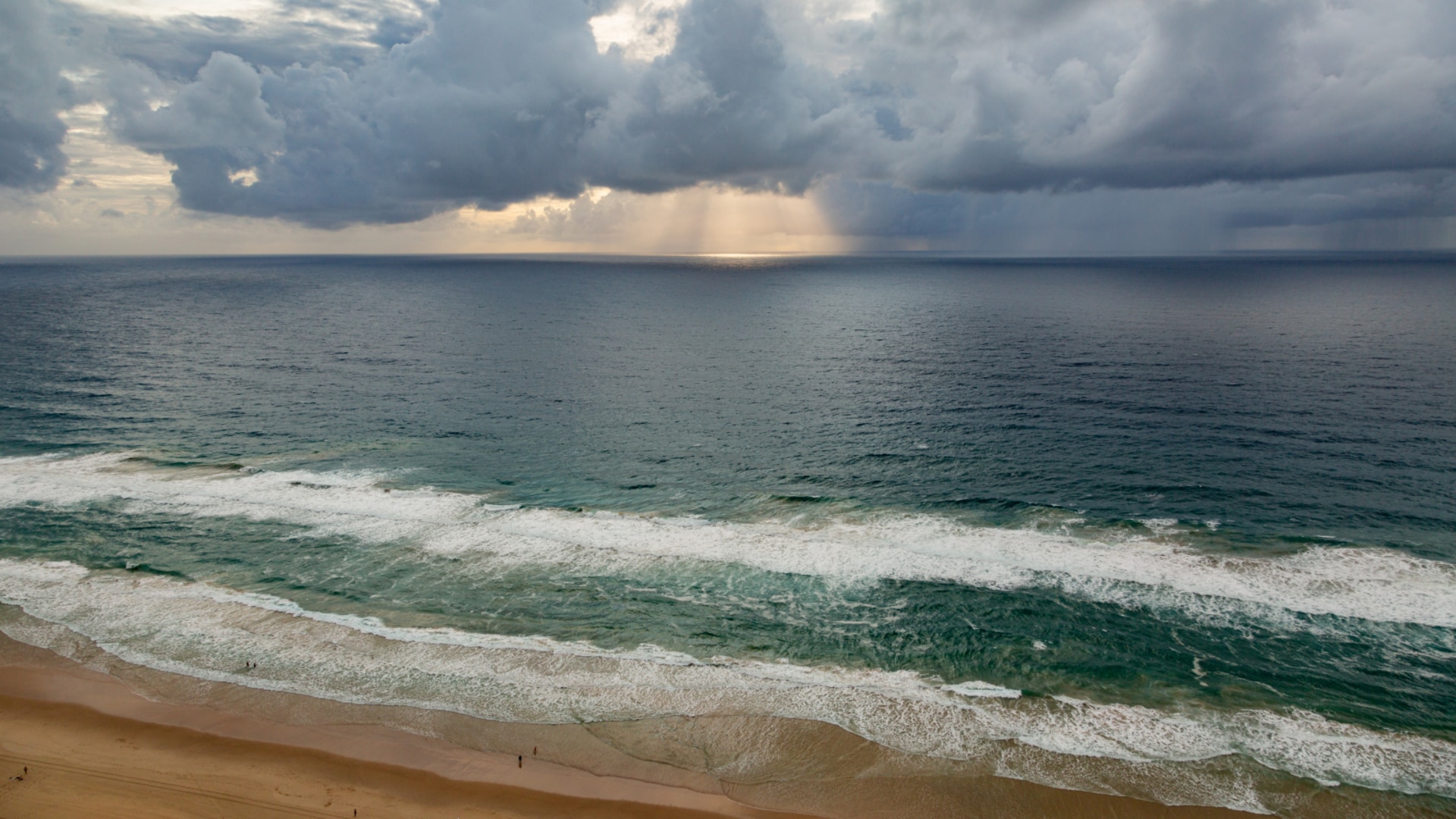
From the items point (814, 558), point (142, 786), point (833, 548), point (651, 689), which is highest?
point (833, 548)

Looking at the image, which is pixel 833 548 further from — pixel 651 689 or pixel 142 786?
pixel 142 786

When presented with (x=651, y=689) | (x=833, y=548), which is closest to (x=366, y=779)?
(x=651, y=689)

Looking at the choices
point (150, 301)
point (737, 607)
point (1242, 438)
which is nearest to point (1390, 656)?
point (737, 607)

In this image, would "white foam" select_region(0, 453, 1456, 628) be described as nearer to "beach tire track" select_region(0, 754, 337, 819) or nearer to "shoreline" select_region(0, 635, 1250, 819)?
"shoreline" select_region(0, 635, 1250, 819)

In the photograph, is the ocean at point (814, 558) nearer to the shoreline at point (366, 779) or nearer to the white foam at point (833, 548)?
the white foam at point (833, 548)

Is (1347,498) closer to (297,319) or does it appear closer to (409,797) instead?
(409,797)

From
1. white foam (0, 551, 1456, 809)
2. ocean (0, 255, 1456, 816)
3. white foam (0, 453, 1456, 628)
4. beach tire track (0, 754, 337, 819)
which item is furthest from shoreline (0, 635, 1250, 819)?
white foam (0, 453, 1456, 628)

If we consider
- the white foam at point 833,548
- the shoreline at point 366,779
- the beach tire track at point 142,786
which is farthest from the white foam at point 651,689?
the white foam at point 833,548
